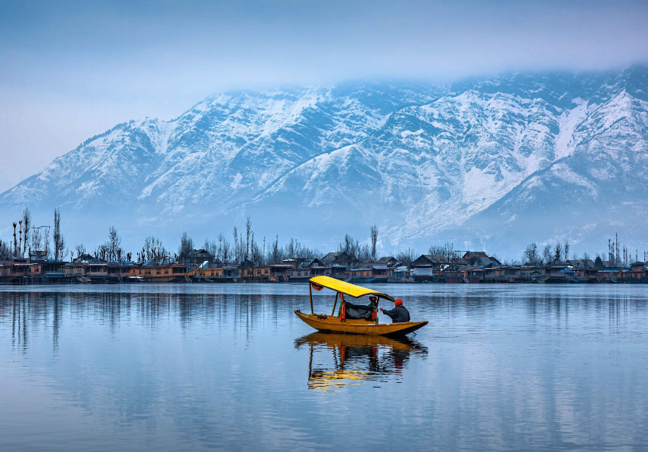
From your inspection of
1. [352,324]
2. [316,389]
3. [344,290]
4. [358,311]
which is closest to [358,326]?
[352,324]

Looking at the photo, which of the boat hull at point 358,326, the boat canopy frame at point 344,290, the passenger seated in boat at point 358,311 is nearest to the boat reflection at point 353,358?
the boat hull at point 358,326

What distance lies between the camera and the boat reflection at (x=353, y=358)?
3869 cm

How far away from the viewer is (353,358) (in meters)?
46.4

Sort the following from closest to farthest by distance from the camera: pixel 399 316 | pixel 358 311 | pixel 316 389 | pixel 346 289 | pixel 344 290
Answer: pixel 316 389 → pixel 399 316 → pixel 344 290 → pixel 346 289 → pixel 358 311

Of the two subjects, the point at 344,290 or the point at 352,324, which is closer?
the point at 352,324

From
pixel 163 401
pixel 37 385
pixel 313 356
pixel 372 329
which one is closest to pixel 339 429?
pixel 163 401

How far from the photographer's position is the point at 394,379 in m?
38.8

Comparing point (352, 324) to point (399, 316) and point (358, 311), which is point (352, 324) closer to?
point (358, 311)

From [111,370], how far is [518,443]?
22718 millimetres

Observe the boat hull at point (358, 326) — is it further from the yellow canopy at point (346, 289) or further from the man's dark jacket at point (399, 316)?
the yellow canopy at point (346, 289)

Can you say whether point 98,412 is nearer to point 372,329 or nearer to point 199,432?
point 199,432

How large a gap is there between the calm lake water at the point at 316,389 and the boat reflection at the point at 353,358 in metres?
0.13

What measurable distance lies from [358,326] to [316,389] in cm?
2146

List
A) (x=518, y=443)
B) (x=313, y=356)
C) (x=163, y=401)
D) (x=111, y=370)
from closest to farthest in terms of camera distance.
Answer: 1. (x=518, y=443)
2. (x=163, y=401)
3. (x=111, y=370)
4. (x=313, y=356)
